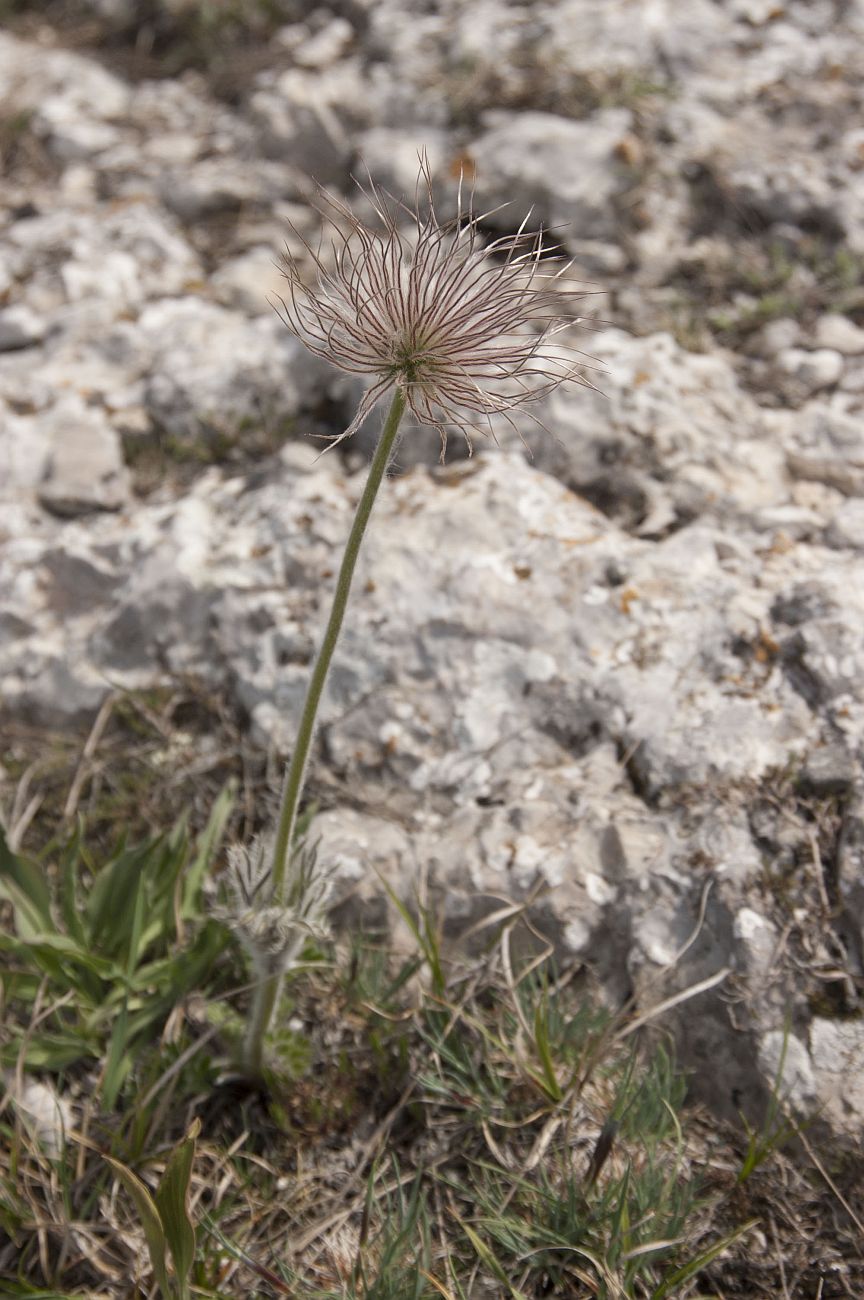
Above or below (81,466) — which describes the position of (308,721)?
above

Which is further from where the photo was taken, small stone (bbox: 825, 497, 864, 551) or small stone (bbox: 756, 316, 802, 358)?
small stone (bbox: 756, 316, 802, 358)

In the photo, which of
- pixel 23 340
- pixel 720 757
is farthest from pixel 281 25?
pixel 720 757

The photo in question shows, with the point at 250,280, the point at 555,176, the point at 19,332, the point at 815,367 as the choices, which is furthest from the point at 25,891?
the point at 555,176

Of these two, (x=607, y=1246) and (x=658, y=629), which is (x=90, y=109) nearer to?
(x=658, y=629)

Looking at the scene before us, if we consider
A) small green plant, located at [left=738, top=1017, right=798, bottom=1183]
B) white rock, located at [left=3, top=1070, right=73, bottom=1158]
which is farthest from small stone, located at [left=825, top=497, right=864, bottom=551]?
white rock, located at [left=3, top=1070, right=73, bottom=1158]

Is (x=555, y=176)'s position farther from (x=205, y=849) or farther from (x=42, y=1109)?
(x=42, y=1109)

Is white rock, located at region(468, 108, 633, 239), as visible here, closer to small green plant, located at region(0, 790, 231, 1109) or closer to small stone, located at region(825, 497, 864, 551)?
small stone, located at region(825, 497, 864, 551)
